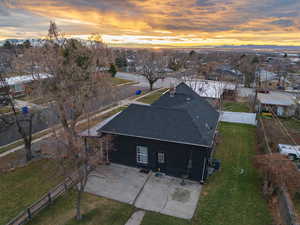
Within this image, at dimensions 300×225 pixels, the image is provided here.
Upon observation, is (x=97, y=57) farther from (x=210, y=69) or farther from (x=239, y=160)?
(x=210, y=69)

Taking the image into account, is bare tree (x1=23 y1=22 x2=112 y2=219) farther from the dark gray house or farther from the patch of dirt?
the patch of dirt

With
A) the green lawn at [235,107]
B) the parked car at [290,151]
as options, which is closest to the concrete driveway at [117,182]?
the parked car at [290,151]

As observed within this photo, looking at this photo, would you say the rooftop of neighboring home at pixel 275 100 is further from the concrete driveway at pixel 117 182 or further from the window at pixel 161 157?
the concrete driveway at pixel 117 182

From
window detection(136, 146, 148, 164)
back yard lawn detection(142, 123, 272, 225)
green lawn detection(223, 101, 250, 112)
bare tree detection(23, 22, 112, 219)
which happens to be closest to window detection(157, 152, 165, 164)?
window detection(136, 146, 148, 164)

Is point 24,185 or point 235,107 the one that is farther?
point 235,107

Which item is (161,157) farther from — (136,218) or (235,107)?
(235,107)

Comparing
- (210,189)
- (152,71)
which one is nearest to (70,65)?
(210,189)

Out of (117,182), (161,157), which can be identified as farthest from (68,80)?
(161,157)

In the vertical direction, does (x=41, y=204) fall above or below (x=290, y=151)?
below
